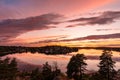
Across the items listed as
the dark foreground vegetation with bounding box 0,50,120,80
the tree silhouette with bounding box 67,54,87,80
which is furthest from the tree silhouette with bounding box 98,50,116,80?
the tree silhouette with bounding box 67,54,87,80

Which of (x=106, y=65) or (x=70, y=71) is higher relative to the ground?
(x=106, y=65)

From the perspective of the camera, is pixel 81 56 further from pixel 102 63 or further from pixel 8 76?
pixel 8 76

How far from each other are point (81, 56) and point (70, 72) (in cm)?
577

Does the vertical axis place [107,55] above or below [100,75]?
above

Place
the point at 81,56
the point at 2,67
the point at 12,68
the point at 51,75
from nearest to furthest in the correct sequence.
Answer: the point at 2,67
the point at 12,68
the point at 51,75
the point at 81,56

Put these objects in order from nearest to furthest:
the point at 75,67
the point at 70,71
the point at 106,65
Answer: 1. the point at 106,65
2. the point at 70,71
3. the point at 75,67

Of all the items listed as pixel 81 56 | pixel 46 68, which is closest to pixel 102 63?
pixel 81 56

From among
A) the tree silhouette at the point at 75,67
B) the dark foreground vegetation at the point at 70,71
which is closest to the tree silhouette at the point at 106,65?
the dark foreground vegetation at the point at 70,71

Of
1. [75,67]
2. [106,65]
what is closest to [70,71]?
[75,67]

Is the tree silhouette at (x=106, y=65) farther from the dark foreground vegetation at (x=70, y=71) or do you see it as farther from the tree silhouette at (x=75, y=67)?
the tree silhouette at (x=75, y=67)

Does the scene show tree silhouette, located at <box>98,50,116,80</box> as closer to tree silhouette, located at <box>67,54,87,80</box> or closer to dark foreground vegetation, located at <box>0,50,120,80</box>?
dark foreground vegetation, located at <box>0,50,120,80</box>

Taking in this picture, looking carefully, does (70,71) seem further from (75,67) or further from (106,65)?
(106,65)

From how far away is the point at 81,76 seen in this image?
271ft

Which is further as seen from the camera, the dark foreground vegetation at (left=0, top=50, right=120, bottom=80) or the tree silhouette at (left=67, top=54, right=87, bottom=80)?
the tree silhouette at (left=67, top=54, right=87, bottom=80)
